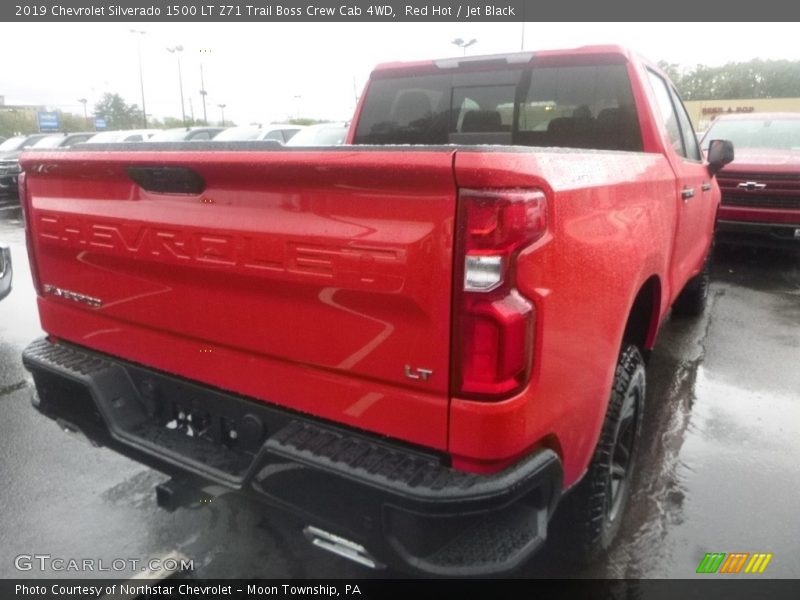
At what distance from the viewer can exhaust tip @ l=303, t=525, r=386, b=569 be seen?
1816 mm

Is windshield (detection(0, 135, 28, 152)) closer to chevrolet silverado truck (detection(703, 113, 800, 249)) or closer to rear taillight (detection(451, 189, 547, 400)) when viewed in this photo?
chevrolet silverado truck (detection(703, 113, 800, 249))

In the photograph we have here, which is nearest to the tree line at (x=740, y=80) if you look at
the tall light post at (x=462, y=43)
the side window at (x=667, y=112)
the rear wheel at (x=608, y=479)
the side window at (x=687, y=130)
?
the tall light post at (x=462, y=43)

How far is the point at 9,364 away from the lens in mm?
4754

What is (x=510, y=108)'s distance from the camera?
12.2 ft

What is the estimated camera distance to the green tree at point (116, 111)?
78625 millimetres

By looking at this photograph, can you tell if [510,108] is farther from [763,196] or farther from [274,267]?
[763,196]

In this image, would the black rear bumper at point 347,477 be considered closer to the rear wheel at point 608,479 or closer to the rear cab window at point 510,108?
the rear wheel at point 608,479

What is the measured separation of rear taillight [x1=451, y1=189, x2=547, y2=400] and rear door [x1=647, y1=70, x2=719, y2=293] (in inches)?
78.0

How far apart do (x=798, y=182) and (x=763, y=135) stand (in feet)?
5.61

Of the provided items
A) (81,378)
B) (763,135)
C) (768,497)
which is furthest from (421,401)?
(763,135)

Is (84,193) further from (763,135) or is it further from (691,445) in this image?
(763,135)

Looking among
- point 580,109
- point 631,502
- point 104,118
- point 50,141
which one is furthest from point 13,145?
point 104,118

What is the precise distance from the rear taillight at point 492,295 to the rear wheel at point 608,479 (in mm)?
829

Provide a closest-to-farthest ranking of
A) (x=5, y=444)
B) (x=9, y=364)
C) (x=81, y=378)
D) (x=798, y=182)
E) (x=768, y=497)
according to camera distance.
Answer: (x=81, y=378)
(x=768, y=497)
(x=5, y=444)
(x=9, y=364)
(x=798, y=182)
